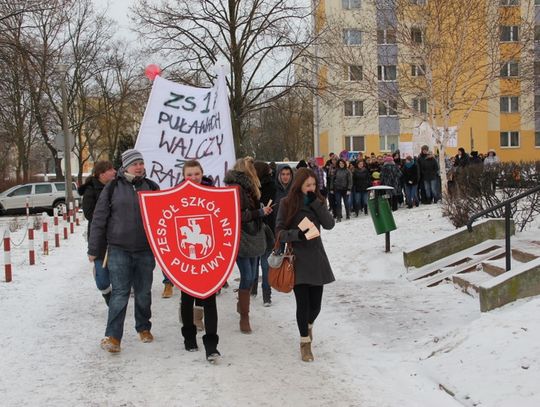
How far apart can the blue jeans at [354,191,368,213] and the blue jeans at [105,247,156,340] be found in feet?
44.5

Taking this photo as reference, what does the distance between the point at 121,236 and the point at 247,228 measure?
143cm

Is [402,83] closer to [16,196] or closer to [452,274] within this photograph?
[452,274]

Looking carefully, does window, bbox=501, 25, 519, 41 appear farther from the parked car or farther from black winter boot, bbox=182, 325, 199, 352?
the parked car

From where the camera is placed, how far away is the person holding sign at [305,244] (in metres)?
5.78

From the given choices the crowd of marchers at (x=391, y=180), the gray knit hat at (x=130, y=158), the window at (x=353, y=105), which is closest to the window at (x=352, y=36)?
the window at (x=353, y=105)

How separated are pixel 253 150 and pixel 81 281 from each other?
66417 mm

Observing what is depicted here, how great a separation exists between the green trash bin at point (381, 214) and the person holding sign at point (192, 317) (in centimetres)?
561

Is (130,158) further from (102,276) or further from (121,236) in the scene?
(102,276)

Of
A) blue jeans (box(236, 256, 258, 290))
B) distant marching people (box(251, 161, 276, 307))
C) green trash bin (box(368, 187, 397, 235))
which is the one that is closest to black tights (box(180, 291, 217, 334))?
blue jeans (box(236, 256, 258, 290))

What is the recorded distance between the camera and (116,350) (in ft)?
19.9

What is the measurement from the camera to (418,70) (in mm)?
20969

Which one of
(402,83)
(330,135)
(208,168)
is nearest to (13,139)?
(330,135)

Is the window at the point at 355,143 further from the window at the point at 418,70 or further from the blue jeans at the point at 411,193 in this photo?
the blue jeans at the point at 411,193

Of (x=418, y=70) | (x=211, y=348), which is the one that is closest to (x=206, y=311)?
(x=211, y=348)
